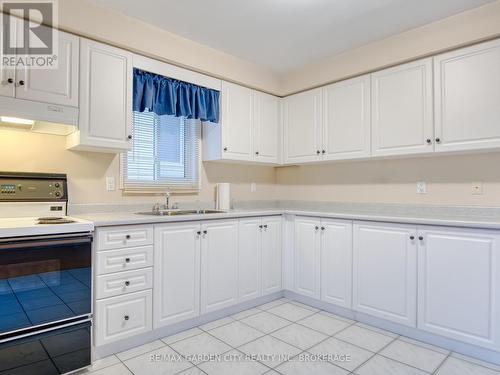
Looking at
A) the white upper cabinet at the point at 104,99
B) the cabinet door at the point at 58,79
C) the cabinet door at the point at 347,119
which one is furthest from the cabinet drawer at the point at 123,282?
the cabinet door at the point at 347,119

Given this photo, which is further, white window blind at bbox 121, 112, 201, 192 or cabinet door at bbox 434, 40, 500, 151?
white window blind at bbox 121, 112, 201, 192

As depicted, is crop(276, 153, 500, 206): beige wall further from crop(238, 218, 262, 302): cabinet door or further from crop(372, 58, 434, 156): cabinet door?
crop(238, 218, 262, 302): cabinet door

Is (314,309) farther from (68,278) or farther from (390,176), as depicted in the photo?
(68,278)

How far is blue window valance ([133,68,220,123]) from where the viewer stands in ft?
8.91

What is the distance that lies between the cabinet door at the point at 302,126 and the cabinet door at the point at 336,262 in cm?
84

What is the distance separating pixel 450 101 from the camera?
2.48 metres

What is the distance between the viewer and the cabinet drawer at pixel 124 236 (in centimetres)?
211

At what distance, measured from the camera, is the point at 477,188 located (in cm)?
257

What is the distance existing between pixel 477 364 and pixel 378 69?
7.77 ft

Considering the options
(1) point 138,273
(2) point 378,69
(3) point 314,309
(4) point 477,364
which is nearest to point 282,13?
(2) point 378,69

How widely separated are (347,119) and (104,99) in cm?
215

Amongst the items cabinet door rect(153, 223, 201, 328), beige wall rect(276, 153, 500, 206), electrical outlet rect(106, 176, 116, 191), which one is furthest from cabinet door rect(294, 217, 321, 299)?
electrical outlet rect(106, 176, 116, 191)

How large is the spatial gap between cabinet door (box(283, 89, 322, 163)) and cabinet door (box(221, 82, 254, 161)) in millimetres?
472

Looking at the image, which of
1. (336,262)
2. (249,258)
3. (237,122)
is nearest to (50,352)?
(249,258)
